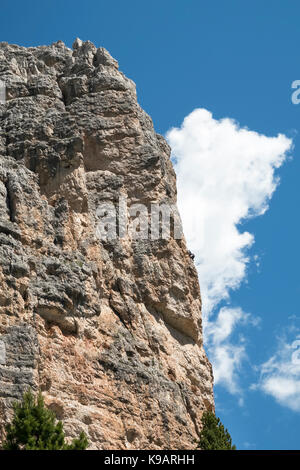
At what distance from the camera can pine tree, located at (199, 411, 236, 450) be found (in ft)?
131

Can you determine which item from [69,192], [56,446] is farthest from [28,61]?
[56,446]

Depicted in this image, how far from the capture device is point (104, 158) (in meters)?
48.8

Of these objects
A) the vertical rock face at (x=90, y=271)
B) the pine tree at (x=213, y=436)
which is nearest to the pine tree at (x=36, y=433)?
the vertical rock face at (x=90, y=271)

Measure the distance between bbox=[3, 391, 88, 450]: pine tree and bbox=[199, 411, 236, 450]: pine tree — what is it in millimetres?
7338

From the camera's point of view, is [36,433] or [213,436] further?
[213,436]

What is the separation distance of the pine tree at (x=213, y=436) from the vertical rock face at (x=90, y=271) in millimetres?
1203

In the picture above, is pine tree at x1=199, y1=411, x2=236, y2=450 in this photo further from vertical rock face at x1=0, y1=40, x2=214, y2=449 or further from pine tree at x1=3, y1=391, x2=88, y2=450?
pine tree at x1=3, y1=391, x2=88, y2=450

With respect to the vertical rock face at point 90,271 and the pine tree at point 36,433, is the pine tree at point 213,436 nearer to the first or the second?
the vertical rock face at point 90,271

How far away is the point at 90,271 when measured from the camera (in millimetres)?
43219

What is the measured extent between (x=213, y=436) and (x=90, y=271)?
9.06m

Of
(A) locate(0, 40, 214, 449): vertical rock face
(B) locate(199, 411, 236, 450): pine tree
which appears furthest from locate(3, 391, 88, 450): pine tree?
(B) locate(199, 411, 236, 450): pine tree

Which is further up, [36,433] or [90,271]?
[90,271]

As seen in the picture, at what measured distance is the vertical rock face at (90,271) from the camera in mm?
39344
